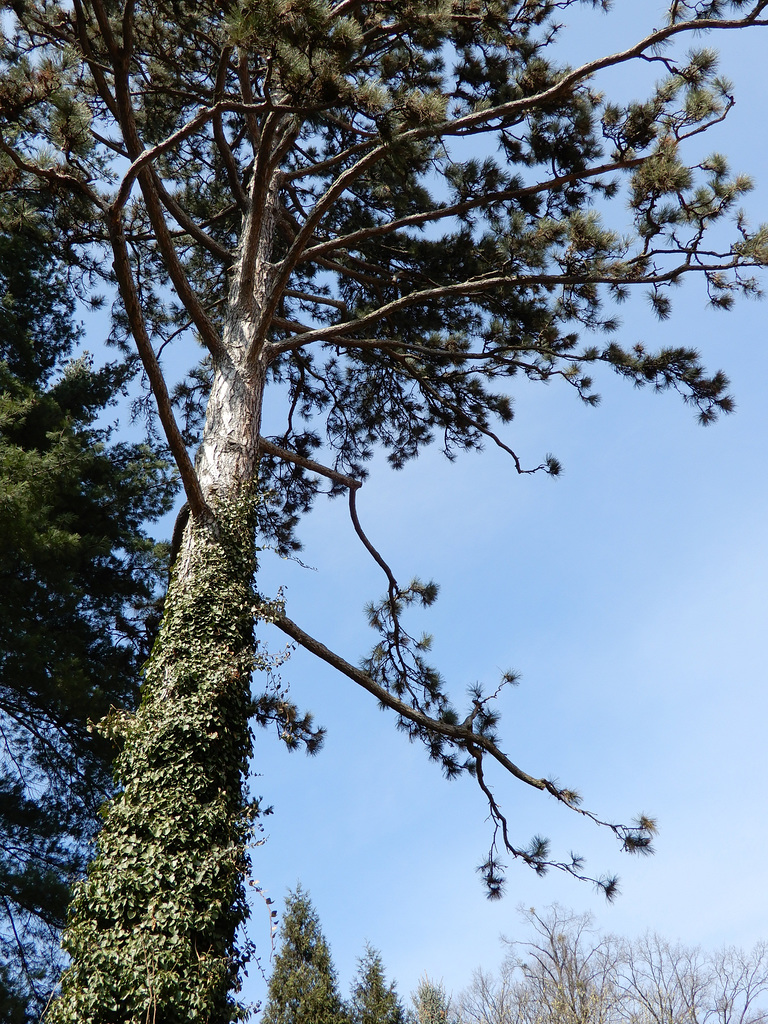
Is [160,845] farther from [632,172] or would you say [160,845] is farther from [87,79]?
[87,79]

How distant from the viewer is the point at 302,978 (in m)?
11.5

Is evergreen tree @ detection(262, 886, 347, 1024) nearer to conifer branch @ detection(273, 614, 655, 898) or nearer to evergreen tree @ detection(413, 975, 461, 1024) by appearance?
evergreen tree @ detection(413, 975, 461, 1024)

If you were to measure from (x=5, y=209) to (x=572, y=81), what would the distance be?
649 centimetres

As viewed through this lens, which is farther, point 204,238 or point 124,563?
point 124,563

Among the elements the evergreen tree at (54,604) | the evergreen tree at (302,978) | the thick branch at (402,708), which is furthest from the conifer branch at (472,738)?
the evergreen tree at (302,978)

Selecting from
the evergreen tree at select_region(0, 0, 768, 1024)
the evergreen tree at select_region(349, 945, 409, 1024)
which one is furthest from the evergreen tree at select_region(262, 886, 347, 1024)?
the evergreen tree at select_region(0, 0, 768, 1024)

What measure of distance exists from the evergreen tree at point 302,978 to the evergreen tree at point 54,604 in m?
4.34

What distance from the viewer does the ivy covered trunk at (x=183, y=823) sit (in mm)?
3633

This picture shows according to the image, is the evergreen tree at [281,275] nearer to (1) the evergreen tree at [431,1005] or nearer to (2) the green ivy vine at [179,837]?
(2) the green ivy vine at [179,837]

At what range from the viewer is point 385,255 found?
7633 mm

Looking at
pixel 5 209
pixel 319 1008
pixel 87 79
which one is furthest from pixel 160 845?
pixel 319 1008

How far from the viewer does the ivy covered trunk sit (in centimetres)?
363

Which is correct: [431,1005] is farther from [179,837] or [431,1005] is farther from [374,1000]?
[179,837]

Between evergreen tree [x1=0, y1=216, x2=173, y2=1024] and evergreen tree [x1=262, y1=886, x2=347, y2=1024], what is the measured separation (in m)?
4.34
